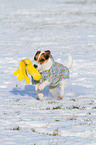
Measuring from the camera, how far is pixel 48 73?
6938 mm

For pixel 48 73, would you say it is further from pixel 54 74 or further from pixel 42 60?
pixel 42 60

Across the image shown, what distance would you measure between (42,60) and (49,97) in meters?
1.17

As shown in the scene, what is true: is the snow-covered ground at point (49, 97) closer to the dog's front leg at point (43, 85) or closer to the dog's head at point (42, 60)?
the dog's front leg at point (43, 85)

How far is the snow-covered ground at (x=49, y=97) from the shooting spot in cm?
490

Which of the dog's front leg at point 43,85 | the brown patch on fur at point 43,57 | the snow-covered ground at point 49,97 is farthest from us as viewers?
the dog's front leg at point 43,85

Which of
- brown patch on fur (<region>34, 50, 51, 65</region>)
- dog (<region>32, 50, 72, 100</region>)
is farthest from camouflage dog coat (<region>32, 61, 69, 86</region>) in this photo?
brown patch on fur (<region>34, 50, 51, 65</region>)

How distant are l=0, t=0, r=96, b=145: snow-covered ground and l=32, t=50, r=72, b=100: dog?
26 centimetres

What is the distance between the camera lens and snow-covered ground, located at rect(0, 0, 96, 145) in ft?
16.1

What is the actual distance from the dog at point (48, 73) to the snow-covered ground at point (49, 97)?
0.85ft

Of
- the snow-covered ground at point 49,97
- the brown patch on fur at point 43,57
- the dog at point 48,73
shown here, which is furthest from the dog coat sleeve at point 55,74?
the snow-covered ground at point 49,97

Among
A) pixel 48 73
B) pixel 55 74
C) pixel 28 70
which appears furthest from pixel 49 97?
pixel 28 70

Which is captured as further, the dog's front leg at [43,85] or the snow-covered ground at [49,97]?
the dog's front leg at [43,85]

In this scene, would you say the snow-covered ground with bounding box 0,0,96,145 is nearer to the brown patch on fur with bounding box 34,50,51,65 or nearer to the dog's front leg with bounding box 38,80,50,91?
the dog's front leg with bounding box 38,80,50,91

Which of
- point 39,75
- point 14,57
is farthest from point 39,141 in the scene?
point 14,57
